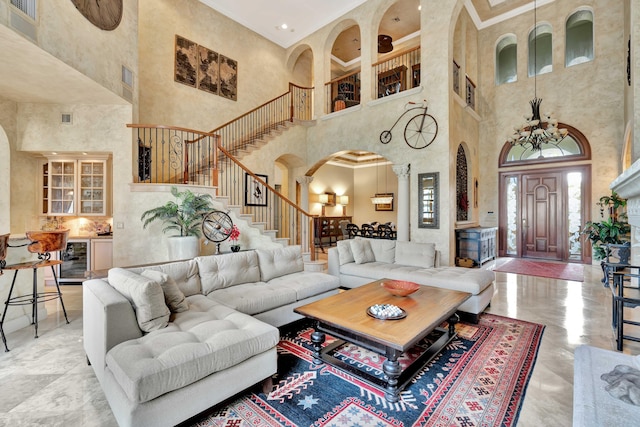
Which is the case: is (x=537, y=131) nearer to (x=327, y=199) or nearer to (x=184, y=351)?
(x=184, y=351)

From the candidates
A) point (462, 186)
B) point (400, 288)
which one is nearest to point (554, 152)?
point (462, 186)

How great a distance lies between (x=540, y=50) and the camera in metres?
8.07

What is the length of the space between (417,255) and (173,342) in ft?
12.3

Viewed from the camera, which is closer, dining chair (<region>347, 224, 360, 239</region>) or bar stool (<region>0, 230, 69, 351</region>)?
bar stool (<region>0, 230, 69, 351</region>)

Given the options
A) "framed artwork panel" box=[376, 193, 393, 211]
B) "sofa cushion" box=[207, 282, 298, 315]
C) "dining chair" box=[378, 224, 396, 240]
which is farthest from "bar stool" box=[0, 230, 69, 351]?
"framed artwork panel" box=[376, 193, 393, 211]

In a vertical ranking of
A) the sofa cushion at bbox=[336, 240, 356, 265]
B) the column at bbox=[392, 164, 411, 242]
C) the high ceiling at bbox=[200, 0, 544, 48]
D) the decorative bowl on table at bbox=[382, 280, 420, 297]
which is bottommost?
the decorative bowl on table at bbox=[382, 280, 420, 297]

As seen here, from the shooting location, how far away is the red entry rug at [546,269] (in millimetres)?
5969

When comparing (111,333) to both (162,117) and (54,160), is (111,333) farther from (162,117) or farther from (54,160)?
(162,117)

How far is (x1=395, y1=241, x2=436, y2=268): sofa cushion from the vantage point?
15.2ft

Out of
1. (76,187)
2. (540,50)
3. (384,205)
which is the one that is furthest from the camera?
(384,205)

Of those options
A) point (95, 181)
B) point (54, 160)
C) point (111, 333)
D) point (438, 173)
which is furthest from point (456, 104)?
point (54, 160)

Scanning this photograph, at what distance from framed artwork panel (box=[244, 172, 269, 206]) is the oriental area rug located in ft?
16.3

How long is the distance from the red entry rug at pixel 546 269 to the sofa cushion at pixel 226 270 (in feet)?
18.5

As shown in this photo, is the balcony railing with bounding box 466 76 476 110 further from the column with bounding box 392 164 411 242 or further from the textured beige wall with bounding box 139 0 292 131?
the textured beige wall with bounding box 139 0 292 131
